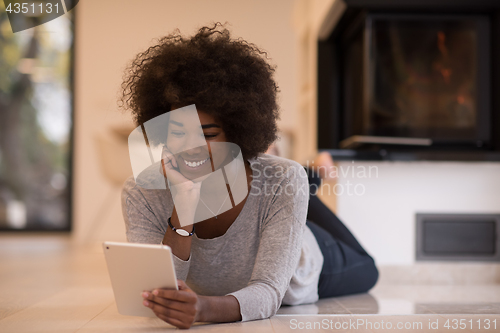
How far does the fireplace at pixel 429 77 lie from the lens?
230 cm

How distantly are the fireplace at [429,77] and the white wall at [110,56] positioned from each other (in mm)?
1661

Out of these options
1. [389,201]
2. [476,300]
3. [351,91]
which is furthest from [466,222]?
[351,91]

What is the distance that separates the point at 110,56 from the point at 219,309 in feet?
11.4

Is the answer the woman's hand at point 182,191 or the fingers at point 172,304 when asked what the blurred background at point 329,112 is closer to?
the woman's hand at point 182,191

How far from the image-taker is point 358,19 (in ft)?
8.20

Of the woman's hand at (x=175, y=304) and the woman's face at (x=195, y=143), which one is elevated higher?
the woman's face at (x=195, y=143)

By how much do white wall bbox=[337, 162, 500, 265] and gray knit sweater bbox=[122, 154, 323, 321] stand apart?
0.99 metres

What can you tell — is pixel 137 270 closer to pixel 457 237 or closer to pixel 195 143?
pixel 195 143

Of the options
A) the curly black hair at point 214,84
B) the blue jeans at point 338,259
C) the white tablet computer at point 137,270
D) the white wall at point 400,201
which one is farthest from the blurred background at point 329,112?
the white tablet computer at point 137,270

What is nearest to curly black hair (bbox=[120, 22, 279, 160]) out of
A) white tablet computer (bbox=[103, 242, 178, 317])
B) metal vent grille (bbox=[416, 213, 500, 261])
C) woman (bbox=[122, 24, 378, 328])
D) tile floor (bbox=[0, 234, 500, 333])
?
woman (bbox=[122, 24, 378, 328])

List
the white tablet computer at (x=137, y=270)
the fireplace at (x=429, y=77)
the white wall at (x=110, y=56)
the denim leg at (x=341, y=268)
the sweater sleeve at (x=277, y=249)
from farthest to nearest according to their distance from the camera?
the white wall at (x=110, y=56) < the fireplace at (x=429, y=77) < the denim leg at (x=341, y=268) < the sweater sleeve at (x=277, y=249) < the white tablet computer at (x=137, y=270)

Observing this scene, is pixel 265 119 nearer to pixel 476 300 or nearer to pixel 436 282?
pixel 476 300

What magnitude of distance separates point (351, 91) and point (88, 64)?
239 cm

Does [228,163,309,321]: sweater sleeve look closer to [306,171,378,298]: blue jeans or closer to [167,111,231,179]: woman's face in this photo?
[167,111,231,179]: woman's face
